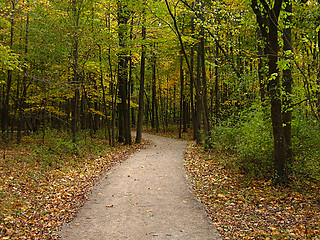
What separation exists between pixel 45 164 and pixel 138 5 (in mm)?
10017

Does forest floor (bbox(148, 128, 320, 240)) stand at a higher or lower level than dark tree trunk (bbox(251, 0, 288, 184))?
lower

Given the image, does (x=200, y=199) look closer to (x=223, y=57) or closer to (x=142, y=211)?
(x=142, y=211)

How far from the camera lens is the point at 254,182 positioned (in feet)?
23.7

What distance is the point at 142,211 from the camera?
19.4 feet

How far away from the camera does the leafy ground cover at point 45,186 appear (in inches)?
206

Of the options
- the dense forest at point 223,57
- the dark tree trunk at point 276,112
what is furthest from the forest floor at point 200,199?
the dense forest at point 223,57

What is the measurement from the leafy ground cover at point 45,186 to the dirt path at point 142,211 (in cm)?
49

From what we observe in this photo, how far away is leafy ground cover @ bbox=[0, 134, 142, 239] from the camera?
17.2ft

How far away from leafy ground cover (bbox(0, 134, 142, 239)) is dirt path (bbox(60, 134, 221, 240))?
19.4 inches

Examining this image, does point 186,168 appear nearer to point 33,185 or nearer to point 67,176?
point 67,176

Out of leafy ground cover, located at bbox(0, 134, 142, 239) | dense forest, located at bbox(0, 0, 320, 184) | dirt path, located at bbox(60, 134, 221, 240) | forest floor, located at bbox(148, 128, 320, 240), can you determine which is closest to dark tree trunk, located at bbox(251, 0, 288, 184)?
dense forest, located at bbox(0, 0, 320, 184)

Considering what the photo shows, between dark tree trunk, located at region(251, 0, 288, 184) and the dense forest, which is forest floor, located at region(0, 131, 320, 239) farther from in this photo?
the dense forest

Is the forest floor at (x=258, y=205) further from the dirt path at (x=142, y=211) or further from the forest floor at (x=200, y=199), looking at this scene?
the dirt path at (x=142, y=211)

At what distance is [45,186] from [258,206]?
6.45 meters
